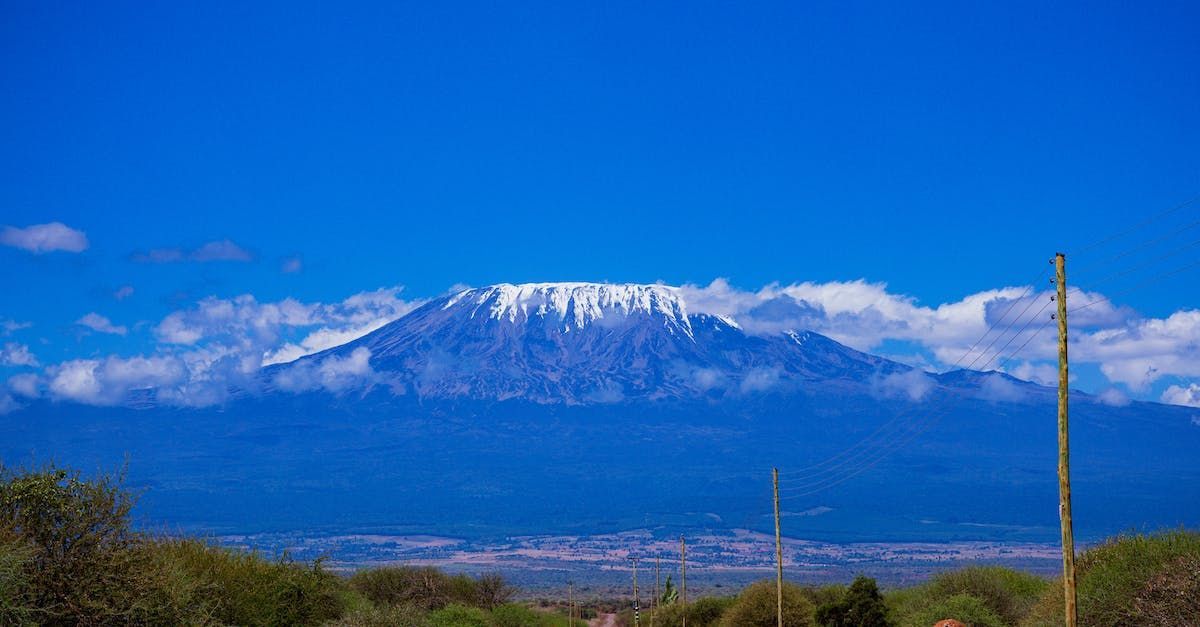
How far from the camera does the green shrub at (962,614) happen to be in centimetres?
5047

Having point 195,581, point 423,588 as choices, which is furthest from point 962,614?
point 423,588

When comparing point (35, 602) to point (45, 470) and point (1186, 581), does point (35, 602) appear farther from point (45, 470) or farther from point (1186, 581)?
point (1186, 581)

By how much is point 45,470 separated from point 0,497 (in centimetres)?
139

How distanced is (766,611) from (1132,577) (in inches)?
1168

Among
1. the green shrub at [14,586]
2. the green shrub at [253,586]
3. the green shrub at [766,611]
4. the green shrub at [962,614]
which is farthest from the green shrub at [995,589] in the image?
the green shrub at [14,586]

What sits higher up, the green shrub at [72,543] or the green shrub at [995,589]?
the green shrub at [72,543]

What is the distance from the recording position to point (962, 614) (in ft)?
166

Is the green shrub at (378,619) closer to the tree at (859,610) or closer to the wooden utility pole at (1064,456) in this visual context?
the wooden utility pole at (1064,456)

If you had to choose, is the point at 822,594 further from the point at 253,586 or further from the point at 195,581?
the point at 195,581

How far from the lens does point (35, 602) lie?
89.5ft

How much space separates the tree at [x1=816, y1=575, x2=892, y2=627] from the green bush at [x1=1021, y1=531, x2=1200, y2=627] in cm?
2025

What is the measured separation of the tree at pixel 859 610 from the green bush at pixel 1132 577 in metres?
20.2

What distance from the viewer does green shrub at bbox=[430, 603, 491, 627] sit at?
2488 inches

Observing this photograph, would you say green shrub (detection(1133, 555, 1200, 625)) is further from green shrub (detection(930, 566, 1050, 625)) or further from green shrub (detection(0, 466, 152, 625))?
green shrub (detection(0, 466, 152, 625))
